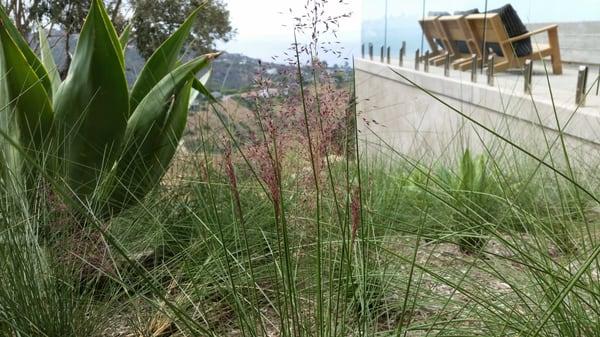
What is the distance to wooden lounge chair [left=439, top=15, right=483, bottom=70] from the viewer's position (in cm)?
460

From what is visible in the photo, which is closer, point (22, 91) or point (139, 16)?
point (22, 91)

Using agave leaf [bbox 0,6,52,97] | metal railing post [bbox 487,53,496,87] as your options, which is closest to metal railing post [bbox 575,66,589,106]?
metal railing post [bbox 487,53,496,87]

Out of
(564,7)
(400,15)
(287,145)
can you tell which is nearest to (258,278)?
(287,145)

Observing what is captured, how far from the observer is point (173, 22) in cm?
541

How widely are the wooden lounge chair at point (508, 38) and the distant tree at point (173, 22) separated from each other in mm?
2069

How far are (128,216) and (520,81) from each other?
2964 mm

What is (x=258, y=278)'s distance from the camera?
1.12m

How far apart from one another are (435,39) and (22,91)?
4.35 metres

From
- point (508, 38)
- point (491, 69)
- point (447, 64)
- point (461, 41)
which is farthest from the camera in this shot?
point (447, 64)

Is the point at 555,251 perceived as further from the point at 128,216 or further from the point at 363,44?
the point at 363,44

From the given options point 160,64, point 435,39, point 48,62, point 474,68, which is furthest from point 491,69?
point 48,62

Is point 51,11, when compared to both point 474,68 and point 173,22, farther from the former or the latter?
point 474,68

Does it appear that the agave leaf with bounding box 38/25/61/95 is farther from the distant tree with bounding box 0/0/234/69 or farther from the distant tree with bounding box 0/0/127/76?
the distant tree with bounding box 0/0/127/76

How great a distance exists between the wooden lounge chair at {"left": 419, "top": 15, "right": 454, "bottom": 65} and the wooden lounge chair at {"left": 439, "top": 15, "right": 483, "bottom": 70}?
88 millimetres
